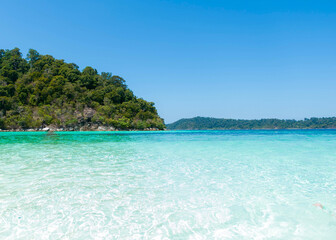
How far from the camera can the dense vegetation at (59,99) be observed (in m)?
74.2

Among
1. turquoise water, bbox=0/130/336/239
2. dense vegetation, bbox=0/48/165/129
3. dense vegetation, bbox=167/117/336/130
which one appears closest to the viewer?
turquoise water, bbox=0/130/336/239

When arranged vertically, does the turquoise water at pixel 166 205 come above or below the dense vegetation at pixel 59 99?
below

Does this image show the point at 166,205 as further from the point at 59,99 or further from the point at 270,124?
the point at 270,124

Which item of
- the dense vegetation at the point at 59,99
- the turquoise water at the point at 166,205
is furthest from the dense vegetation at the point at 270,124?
the turquoise water at the point at 166,205

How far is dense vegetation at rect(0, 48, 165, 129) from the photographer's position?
243 feet

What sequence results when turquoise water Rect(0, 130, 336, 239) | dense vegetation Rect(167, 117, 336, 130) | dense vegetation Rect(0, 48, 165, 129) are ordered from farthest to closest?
dense vegetation Rect(167, 117, 336, 130) < dense vegetation Rect(0, 48, 165, 129) < turquoise water Rect(0, 130, 336, 239)

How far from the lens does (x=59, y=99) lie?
79.9 m

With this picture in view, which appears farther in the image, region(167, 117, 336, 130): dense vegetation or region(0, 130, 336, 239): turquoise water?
region(167, 117, 336, 130): dense vegetation

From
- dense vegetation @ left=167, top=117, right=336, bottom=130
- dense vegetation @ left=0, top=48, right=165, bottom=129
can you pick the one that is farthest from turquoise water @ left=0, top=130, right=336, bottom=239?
dense vegetation @ left=167, top=117, right=336, bottom=130

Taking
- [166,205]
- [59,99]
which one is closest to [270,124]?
[59,99]

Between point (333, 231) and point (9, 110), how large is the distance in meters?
90.7

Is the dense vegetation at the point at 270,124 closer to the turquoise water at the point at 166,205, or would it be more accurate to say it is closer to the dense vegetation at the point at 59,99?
the dense vegetation at the point at 59,99

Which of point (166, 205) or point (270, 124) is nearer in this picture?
point (166, 205)

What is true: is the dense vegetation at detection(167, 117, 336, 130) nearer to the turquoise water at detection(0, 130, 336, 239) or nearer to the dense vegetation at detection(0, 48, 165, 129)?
the dense vegetation at detection(0, 48, 165, 129)
